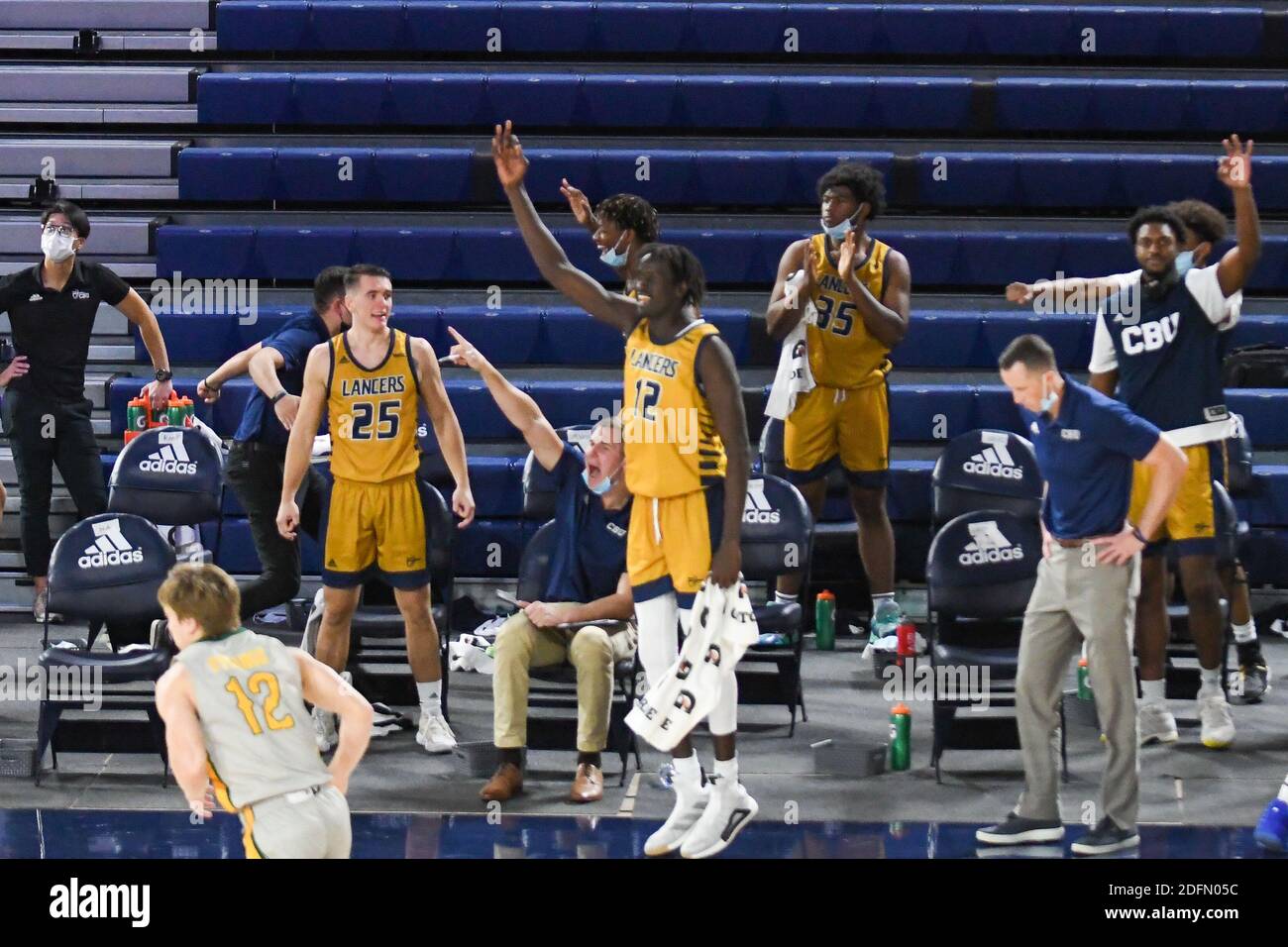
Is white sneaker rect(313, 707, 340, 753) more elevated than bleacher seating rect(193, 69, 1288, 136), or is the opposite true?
bleacher seating rect(193, 69, 1288, 136)

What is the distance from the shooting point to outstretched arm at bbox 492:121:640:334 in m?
5.54

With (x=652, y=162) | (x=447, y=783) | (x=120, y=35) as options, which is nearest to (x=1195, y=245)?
(x=447, y=783)

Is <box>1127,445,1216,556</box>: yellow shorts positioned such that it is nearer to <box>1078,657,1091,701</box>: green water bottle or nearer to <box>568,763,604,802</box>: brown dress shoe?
<box>1078,657,1091,701</box>: green water bottle

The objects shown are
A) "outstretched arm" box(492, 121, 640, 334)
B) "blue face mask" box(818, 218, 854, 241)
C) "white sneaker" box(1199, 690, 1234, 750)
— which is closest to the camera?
"outstretched arm" box(492, 121, 640, 334)

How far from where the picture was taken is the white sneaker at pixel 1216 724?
6527 millimetres

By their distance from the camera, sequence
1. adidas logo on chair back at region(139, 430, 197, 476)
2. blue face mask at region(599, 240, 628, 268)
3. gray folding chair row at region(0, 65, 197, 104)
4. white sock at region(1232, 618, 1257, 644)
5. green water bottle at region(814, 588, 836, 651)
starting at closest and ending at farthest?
blue face mask at region(599, 240, 628, 268) → white sock at region(1232, 618, 1257, 644) → adidas logo on chair back at region(139, 430, 197, 476) → green water bottle at region(814, 588, 836, 651) → gray folding chair row at region(0, 65, 197, 104)

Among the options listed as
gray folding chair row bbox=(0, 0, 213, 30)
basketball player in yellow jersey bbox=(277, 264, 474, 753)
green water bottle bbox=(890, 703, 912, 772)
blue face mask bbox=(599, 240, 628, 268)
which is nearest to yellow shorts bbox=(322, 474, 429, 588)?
basketball player in yellow jersey bbox=(277, 264, 474, 753)

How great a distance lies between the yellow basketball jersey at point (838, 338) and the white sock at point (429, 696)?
2084 millimetres

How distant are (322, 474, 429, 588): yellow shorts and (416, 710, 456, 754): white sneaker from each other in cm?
51

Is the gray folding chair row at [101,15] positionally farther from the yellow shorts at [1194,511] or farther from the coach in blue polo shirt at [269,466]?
the yellow shorts at [1194,511]

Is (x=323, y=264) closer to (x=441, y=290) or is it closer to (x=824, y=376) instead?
(x=441, y=290)

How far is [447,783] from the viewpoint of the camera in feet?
20.3

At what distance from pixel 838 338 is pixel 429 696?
227 centimetres
